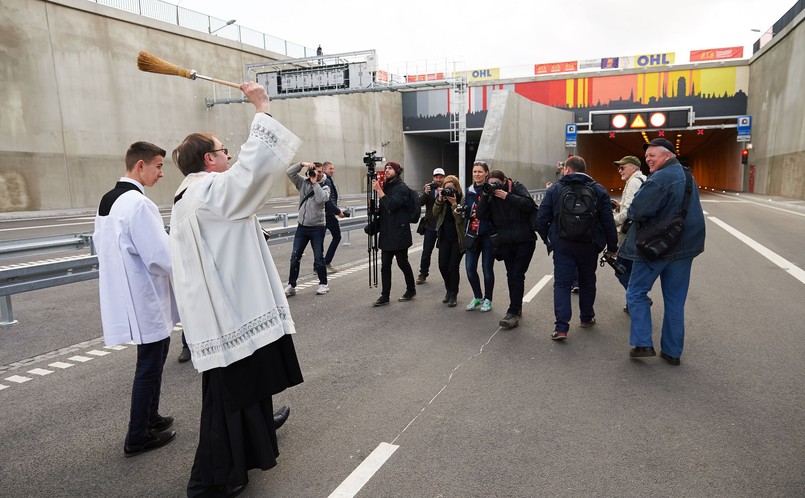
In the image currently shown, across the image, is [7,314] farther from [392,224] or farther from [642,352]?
[642,352]

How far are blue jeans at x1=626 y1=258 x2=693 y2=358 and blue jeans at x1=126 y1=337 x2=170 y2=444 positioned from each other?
3.97 metres

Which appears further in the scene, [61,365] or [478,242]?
[478,242]

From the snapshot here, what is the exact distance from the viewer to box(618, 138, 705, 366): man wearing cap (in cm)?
467

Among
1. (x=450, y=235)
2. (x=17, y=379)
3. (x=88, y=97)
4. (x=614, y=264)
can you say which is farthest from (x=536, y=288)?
(x=88, y=97)

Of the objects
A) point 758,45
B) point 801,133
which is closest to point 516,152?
point 801,133

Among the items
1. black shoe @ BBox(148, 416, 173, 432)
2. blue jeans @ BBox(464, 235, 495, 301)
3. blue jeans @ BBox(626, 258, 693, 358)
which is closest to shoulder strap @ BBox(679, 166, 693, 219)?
blue jeans @ BBox(626, 258, 693, 358)

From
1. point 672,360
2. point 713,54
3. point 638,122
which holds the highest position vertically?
point 713,54

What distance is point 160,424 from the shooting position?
3578 millimetres

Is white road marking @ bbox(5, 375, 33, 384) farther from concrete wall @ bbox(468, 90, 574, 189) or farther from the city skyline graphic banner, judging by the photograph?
the city skyline graphic banner

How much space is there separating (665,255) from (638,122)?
30229 millimetres

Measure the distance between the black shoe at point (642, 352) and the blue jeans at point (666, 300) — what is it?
0.03 meters

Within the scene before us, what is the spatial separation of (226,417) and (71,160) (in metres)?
24.9

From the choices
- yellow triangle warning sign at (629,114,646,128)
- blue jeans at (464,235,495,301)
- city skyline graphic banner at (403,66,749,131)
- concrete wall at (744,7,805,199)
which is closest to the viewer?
blue jeans at (464,235,495,301)

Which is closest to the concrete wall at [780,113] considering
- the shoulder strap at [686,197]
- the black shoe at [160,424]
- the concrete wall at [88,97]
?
the shoulder strap at [686,197]
